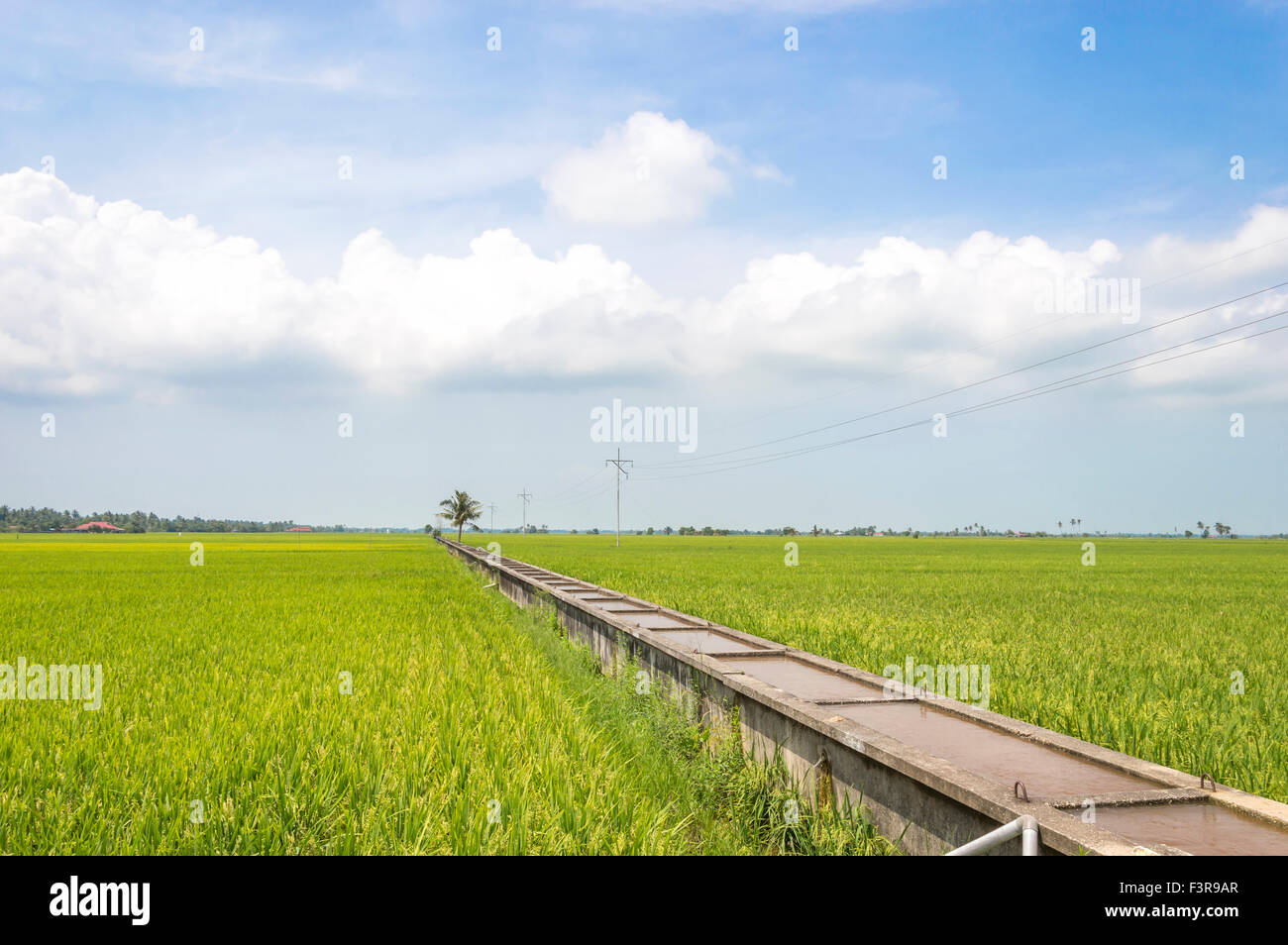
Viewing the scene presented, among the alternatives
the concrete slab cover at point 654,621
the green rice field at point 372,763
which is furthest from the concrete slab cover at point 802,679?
the concrete slab cover at point 654,621

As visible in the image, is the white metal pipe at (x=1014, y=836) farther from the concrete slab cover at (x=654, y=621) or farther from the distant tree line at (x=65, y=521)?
the distant tree line at (x=65, y=521)

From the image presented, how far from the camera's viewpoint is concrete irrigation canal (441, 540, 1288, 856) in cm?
279

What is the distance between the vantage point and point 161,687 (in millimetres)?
5875

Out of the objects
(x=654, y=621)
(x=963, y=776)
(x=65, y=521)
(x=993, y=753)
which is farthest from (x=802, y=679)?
(x=65, y=521)

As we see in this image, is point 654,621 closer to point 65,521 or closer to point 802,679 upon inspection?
point 802,679

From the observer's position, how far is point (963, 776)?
304 centimetres

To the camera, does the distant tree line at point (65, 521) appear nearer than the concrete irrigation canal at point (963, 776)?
No

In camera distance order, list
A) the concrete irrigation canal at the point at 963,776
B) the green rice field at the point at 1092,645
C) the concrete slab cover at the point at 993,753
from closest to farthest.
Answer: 1. the concrete irrigation canal at the point at 963,776
2. the concrete slab cover at the point at 993,753
3. the green rice field at the point at 1092,645

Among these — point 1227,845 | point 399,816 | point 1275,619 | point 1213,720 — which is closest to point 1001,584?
point 1275,619

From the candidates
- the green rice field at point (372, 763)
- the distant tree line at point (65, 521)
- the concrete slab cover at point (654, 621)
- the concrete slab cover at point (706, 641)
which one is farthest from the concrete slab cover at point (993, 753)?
the distant tree line at point (65, 521)

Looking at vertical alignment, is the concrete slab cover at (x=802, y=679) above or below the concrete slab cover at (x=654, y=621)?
above

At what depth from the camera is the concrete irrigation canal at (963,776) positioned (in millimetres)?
2793

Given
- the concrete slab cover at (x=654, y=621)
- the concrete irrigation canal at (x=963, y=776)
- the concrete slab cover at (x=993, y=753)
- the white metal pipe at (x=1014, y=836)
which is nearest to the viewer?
the white metal pipe at (x=1014, y=836)
